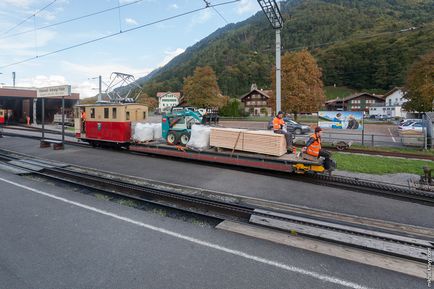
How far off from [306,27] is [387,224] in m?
162

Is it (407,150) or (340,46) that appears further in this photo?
(340,46)

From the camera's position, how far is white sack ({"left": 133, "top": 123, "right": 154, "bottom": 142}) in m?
14.0

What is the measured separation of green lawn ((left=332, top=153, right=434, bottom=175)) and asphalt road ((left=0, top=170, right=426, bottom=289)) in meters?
8.20

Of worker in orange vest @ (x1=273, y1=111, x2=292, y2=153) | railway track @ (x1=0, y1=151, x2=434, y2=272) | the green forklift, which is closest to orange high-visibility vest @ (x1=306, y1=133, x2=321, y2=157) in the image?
worker in orange vest @ (x1=273, y1=111, x2=292, y2=153)

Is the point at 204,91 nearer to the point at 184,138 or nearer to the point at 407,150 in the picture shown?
the point at 407,150

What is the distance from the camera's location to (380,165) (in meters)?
11.8

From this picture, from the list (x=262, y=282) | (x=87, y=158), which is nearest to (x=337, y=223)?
(x=262, y=282)

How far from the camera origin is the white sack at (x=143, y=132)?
13961mm

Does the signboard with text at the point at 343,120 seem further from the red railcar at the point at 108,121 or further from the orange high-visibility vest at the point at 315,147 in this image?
the red railcar at the point at 108,121

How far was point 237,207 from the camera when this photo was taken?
6297 millimetres

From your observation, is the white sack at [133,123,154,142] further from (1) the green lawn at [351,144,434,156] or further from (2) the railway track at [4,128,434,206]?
(1) the green lawn at [351,144,434,156]

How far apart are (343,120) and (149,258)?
55.6ft

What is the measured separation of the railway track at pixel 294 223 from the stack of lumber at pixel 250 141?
150 inches

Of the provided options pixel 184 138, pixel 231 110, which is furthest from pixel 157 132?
pixel 231 110
